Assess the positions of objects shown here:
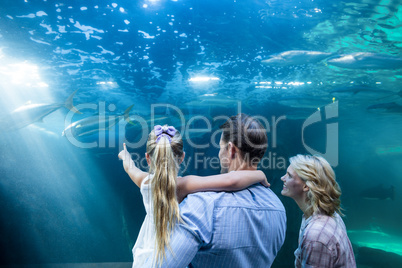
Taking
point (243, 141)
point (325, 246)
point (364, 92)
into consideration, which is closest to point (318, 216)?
point (325, 246)

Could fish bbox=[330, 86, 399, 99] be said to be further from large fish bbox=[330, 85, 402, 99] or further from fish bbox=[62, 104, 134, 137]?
fish bbox=[62, 104, 134, 137]

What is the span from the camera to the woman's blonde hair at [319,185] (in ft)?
7.95

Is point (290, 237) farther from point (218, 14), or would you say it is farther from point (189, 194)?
point (189, 194)

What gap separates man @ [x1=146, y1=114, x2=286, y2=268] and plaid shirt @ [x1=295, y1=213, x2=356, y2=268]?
2.32 feet

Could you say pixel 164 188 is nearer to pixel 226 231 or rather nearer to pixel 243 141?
pixel 226 231

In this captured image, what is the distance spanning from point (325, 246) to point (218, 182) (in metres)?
1.45

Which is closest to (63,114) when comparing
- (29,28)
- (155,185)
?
(29,28)

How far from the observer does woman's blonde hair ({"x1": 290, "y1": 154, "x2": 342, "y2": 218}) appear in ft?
7.95

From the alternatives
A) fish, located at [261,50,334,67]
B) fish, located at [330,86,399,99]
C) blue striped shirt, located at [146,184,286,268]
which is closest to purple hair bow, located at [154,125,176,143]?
blue striped shirt, located at [146,184,286,268]

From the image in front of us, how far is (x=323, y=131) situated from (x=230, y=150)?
2755cm

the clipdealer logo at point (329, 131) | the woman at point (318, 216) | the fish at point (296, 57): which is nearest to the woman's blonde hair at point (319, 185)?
the woman at point (318, 216)

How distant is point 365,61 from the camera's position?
342 inches

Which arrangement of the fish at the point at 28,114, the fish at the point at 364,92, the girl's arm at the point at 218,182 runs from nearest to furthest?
the girl's arm at the point at 218,182
the fish at the point at 28,114
the fish at the point at 364,92

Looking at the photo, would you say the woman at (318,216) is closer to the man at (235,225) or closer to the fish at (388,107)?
the man at (235,225)
